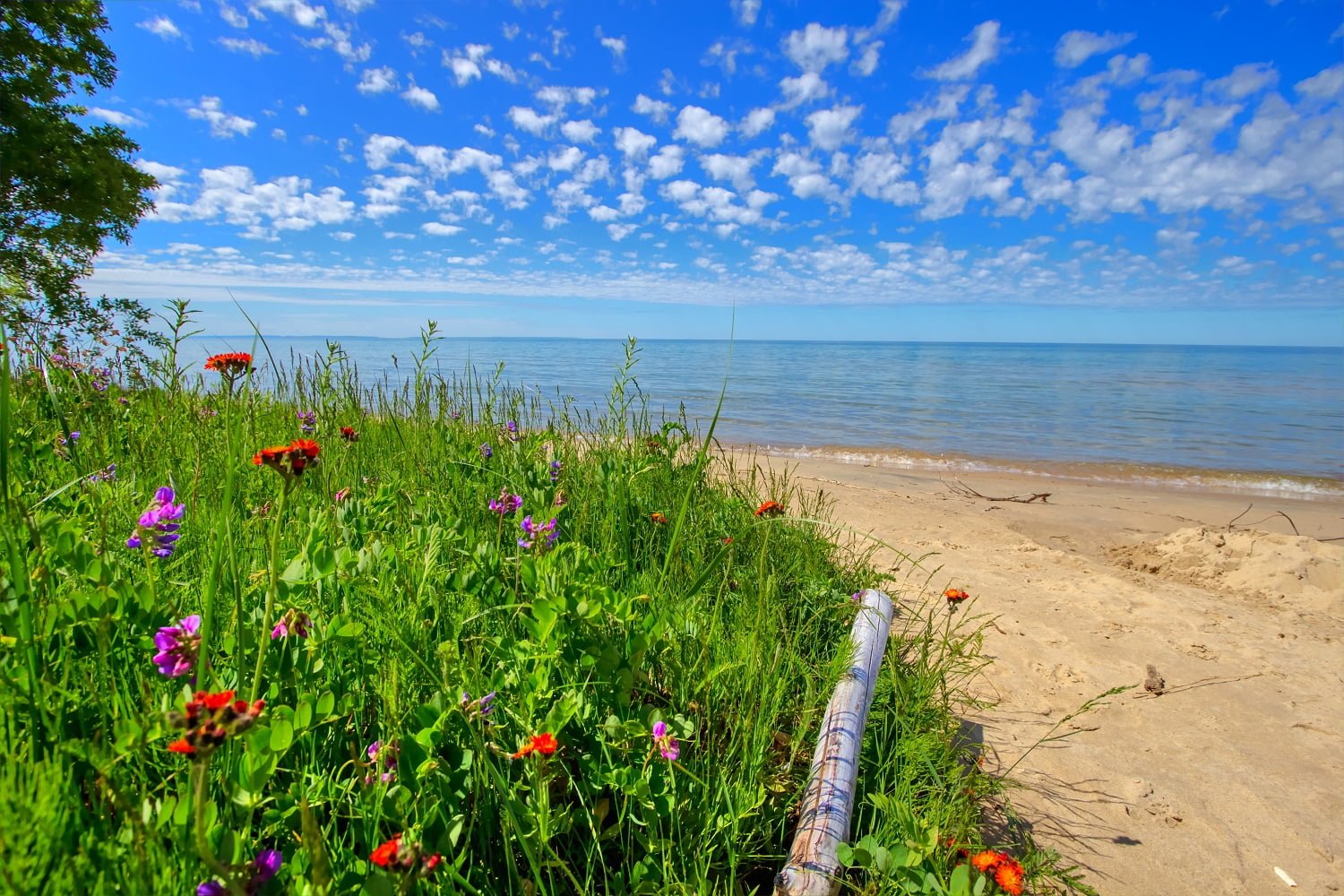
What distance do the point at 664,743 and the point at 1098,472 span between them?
10783mm

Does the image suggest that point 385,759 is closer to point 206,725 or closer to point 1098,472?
point 206,725

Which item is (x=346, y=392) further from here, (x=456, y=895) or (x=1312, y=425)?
(x=1312, y=425)

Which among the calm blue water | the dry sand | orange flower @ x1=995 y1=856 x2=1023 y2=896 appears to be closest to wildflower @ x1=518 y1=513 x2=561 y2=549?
orange flower @ x1=995 y1=856 x2=1023 y2=896

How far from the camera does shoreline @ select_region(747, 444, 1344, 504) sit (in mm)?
9039

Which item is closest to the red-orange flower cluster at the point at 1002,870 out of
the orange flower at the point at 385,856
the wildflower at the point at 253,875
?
the orange flower at the point at 385,856

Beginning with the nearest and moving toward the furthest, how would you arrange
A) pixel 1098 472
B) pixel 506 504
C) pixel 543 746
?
pixel 543 746
pixel 506 504
pixel 1098 472

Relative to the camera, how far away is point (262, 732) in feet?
3.61

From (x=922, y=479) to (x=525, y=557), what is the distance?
843cm

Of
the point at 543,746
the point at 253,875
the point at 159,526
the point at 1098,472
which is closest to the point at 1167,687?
the point at 543,746

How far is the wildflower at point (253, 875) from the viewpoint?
2.63 feet

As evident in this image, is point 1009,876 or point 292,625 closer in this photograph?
point 292,625

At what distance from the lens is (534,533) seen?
222 cm

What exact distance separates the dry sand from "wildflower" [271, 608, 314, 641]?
2438mm

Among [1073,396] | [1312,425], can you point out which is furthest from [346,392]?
[1073,396]
